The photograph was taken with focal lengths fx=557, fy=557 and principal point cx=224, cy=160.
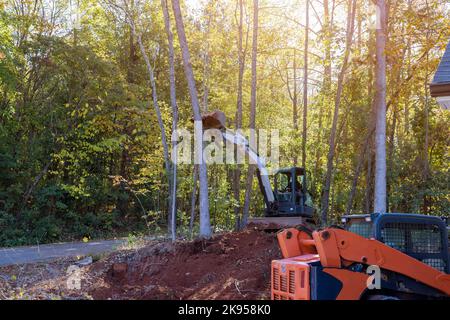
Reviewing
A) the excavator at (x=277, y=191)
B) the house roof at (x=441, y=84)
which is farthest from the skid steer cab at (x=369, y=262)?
the excavator at (x=277, y=191)

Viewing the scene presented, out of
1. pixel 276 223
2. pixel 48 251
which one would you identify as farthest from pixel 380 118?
pixel 48 251

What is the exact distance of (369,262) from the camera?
6.27 meters

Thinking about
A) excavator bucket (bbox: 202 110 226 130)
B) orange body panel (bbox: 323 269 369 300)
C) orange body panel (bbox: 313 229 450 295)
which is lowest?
orange body panel (bbox: 323 269 369 300)

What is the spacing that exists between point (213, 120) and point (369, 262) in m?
8.36

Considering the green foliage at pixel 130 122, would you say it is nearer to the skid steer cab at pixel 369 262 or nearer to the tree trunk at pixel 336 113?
the tree trunk at pixel 336 113

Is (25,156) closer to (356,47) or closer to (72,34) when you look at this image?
(72,34)

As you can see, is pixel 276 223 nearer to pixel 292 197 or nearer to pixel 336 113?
pixel 292 197

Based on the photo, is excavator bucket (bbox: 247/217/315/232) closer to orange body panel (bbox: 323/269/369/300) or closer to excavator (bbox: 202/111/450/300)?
excavator (bbox: 202/111/450/300)

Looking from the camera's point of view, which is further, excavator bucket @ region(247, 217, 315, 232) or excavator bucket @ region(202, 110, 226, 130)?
excavator bucket @ region(202, 110, 226, 130)

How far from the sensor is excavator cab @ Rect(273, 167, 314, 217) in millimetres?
14922

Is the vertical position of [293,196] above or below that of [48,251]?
above

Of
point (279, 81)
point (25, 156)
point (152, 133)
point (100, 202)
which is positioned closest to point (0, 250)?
point (25, 156)

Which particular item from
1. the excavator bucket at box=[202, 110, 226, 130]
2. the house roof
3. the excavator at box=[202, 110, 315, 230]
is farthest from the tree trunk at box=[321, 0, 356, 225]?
the house roof

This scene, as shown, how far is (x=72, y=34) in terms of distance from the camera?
70.1 ft
